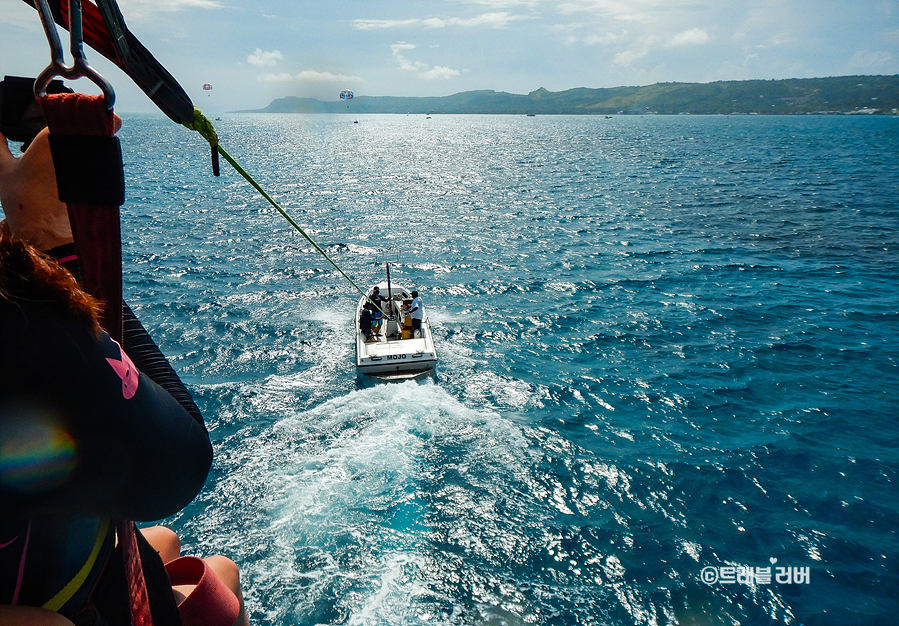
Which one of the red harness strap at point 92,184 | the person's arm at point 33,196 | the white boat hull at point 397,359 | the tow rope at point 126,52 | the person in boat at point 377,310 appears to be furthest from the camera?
the person in boat at point 377,310

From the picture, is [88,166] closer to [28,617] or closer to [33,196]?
[33,196]

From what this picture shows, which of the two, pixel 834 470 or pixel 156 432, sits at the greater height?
pixel 156 432

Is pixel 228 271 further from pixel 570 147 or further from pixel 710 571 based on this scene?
pixel 570 147

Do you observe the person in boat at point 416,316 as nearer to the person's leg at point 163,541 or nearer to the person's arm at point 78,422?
the person's leg at point 163,541

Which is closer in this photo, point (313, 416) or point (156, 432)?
point (156, 432)

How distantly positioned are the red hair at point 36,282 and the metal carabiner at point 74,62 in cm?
51

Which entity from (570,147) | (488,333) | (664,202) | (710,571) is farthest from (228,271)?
(570,147)

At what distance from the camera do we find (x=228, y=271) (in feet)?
96.8

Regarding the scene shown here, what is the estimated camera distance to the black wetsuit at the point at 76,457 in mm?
1226

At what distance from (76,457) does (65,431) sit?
0.09 m

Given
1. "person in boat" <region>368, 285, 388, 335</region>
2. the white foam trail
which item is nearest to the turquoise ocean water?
the white foam trail

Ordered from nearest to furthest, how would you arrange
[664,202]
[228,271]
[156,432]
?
[156,432] → [228,271] → [664,202]

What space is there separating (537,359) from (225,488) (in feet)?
38.4

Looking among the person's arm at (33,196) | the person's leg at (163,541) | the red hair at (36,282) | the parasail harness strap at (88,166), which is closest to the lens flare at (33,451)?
the red hair at (36,282)
